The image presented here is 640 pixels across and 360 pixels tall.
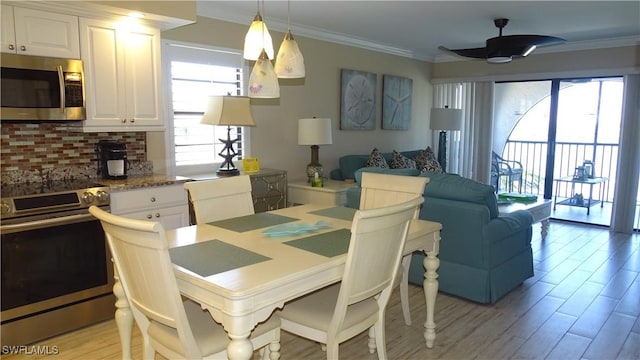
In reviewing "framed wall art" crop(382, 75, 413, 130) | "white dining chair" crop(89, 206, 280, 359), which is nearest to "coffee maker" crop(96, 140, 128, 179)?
"white dining chair" crop(89, 206, 280, 359)

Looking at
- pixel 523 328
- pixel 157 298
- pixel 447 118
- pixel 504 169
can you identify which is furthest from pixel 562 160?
pixel 157 298

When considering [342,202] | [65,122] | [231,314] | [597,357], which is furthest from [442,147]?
[231,314]

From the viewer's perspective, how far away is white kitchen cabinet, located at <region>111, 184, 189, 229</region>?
3.20m

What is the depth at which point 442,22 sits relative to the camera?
16.4 feet

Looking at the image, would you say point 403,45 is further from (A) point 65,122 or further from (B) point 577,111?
(A) point 65,122

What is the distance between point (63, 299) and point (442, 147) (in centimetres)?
553

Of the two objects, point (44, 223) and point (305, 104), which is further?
point (305, 104)

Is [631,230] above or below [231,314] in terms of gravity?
below

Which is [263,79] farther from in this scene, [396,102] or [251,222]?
[396,102]

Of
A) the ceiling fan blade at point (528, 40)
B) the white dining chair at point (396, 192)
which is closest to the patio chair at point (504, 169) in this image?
the ceiling fan blade at point (528, 40)

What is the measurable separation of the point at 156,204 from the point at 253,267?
1.79 m

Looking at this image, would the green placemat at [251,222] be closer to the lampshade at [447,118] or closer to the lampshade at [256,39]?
the lampshade at [256,39]

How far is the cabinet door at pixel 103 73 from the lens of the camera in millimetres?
3195

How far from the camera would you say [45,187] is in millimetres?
3078
